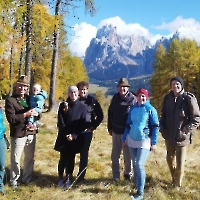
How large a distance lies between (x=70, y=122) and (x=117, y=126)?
97 cm

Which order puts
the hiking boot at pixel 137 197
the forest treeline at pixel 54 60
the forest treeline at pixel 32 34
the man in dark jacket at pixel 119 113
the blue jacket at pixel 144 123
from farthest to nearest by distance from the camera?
the forest treeline at pixel 54 60, the forest treeline at pixel 32 34, the man in dark jacket at pixel 119 113, the hiking boot at pixel 137 197, the blue jacket at pixel 144 123

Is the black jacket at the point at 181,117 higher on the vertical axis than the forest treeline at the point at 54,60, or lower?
lower

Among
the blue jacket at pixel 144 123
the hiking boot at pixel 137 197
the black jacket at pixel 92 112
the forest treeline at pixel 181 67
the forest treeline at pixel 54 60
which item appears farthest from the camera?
the forest treeline at pixel 181 67

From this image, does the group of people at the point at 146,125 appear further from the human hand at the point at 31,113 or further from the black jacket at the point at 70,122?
the human hand at the point at 31,113

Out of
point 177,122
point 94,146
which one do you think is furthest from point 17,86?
point 94,146

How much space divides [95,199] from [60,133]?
4.69ft

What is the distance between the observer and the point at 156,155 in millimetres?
8320

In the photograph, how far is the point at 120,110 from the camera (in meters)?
5.59

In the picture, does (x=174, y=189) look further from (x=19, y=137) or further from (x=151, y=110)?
(x=19, y=137)

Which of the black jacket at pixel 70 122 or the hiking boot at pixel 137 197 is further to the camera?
the black jacket at pixel 70 122

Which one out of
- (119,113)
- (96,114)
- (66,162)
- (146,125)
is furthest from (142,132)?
(66,162)

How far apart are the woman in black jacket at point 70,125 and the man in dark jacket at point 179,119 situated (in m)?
1.71

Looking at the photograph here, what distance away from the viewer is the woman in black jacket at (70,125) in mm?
5426


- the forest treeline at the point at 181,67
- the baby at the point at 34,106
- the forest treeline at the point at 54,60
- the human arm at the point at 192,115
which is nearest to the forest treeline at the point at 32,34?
the forest treeline at the point at 54,60
